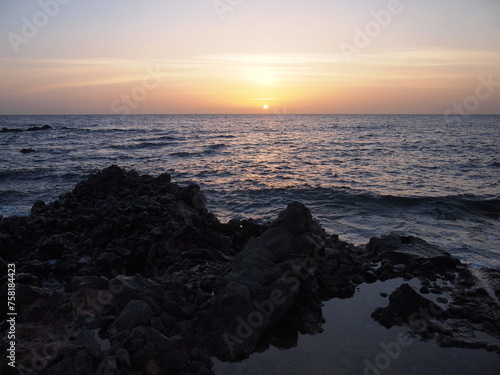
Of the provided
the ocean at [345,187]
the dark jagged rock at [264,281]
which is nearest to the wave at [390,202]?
the ocean at [345,187]

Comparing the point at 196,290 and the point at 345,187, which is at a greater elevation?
the point at 196,290

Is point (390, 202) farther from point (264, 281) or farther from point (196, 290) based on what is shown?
point (196, 290)

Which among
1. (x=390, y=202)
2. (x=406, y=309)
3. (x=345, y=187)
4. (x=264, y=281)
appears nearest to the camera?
(x=264, y=281)

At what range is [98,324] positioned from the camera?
7.02m

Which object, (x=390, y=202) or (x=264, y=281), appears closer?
(x=264, y=281)

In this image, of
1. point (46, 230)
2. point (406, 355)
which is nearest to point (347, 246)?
point (406, 355)

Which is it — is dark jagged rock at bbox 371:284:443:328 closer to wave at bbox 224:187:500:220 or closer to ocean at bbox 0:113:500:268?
ocean at bbox 0:113:500:268

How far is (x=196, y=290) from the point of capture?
7867 millimetres

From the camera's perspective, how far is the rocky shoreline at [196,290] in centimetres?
617

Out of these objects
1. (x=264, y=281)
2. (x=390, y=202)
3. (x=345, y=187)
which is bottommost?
(x=390, y=202)

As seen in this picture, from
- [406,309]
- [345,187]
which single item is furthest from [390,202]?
[406,309]

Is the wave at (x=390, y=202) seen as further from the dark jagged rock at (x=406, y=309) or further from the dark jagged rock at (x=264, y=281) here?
the dark jagged rock at (x=406, y=309)

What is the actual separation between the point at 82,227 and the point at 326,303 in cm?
911

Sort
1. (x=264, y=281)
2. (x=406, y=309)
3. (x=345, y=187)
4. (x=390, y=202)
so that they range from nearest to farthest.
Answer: (x=264, y=281)
(x=406, y=309)
(x=390, y=202)
(x=345, y=187)
